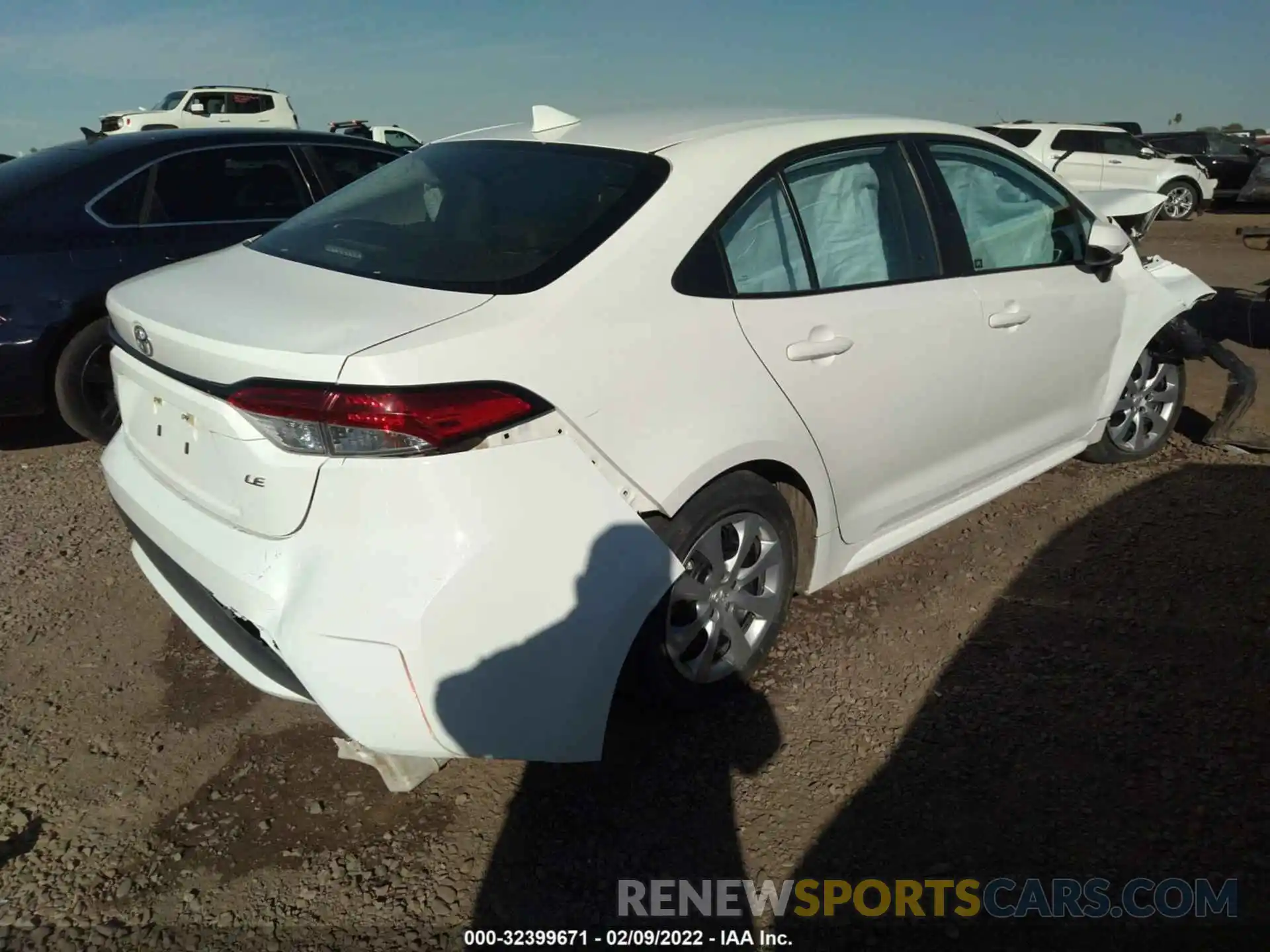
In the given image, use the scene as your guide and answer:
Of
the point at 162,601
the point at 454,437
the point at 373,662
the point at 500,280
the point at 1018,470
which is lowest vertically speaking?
the point at 162,601

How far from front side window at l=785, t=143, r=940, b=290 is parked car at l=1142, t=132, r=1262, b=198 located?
17.7 m

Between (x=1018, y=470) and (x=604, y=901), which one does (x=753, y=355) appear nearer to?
(x=604, y=901)

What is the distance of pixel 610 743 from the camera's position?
9.06ft

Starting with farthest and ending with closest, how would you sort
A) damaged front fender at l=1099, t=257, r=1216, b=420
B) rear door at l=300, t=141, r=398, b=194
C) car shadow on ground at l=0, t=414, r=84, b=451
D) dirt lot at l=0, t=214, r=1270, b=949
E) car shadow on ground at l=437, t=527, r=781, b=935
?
rear door at l=300, t=141, r=398, b=194, car shadow on ground at l=0, t=414, r=84, b=451, damaged front fender at l=1099, t=257, r=1216, b=420, dirt lot at l=0, t=214, r=1270, b=949, car shadow on ground at l=437, t=527, r=781, b=935

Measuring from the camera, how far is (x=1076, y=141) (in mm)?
16109

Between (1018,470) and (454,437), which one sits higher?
(454,437)

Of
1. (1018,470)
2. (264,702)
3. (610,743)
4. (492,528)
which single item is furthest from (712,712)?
(1018,470)

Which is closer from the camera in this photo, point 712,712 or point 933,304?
point 712,712

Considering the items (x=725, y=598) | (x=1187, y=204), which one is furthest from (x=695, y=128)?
(x=1187, y=204)

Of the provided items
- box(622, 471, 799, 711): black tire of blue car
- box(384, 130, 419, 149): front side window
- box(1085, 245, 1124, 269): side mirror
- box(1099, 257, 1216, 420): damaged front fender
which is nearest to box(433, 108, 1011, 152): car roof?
box(1085, 245, 1124, 269): side mirror

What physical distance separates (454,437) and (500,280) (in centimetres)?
47

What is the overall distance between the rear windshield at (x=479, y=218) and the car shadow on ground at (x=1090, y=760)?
1.66 m

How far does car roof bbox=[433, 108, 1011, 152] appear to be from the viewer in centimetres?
278

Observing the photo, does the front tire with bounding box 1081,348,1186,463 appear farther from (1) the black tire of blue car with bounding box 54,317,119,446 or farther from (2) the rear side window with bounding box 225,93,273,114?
(2) the rear side window with bounding box 225,93,273,114
